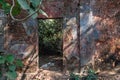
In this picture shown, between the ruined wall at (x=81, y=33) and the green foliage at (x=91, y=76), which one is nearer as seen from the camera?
the green foliage at (x=91, y=76)

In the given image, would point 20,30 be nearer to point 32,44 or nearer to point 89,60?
point 32,44

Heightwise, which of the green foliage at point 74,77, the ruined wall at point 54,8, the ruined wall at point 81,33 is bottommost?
the green foliage at point 74,77

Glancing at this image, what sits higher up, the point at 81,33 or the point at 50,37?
the point at 81,33

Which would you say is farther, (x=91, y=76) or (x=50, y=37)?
(x=50, y=37)

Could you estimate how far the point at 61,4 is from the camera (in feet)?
23.2

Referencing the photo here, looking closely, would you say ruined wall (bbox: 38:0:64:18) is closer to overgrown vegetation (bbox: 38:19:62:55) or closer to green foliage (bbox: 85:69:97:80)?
green foliage (bbox: 85:69:97:80)

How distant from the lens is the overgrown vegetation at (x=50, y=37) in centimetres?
1107

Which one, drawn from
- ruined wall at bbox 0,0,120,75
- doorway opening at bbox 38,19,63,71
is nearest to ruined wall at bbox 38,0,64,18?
ruined wall at bbox 0,0,120,75

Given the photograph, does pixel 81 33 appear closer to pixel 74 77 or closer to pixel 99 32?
pixel 99 32

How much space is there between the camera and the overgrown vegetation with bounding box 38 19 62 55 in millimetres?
11070

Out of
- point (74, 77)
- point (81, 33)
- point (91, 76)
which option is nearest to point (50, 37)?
point (81, 33)

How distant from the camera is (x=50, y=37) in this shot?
11242 millimetres

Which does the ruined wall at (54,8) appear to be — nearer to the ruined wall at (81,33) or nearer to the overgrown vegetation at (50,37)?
the ruined wall at (81,33)

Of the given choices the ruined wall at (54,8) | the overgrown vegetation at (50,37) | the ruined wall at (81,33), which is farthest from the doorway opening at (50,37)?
the ruined wall at (54,8)
